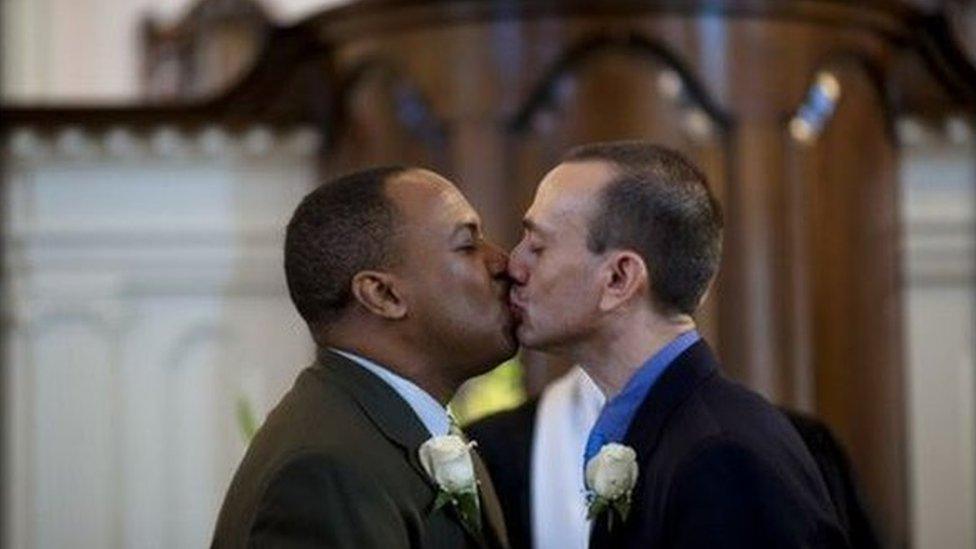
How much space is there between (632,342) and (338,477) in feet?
1.47

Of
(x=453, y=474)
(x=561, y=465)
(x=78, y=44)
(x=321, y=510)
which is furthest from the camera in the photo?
(x=78, y=44)

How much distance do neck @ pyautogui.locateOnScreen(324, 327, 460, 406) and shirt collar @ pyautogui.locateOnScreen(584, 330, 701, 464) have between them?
0.21 metres

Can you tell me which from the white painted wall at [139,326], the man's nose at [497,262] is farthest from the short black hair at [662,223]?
the white painted wall at [139,326]

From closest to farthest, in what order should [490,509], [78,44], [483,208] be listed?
[490,509]
[483,208]
[78,44]

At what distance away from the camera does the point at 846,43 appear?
511 centimetres

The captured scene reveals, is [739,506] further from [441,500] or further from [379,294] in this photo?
[379,294]

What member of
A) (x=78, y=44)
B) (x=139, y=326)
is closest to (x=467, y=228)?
(x=139, y=326)

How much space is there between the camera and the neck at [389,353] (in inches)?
109

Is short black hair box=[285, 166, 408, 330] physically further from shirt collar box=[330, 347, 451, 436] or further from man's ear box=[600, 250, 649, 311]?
man's ear box=[600, 250, 649, 311]

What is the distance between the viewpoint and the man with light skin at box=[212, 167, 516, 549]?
262 centimetres

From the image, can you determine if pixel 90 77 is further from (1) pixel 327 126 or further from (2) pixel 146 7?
(1) pixel 327 126

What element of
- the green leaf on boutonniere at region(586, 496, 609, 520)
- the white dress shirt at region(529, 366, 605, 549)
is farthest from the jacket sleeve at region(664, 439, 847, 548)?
the white dress shirt at region(529, 366, 605, 549)

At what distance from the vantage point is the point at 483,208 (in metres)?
4.94

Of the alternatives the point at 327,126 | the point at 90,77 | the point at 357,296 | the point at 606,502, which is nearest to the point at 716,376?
the point at 606,502
